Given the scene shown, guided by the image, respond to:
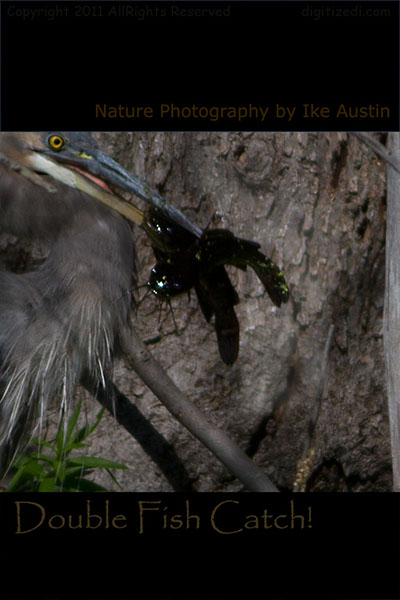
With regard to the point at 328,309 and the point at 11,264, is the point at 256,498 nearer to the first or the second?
the point at 328,309

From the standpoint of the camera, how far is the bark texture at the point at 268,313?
1.71 metres

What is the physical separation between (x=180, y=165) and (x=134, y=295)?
374mm

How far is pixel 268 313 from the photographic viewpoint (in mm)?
1710

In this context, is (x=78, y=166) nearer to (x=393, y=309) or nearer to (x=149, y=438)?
(x=149, y=438)

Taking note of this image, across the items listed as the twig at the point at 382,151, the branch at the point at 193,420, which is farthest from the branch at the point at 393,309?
the branch at the point at 193,420

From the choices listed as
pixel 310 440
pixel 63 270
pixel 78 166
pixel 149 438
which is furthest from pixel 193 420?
pixel 78 166

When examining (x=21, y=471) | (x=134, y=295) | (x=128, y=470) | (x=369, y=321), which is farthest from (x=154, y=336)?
(x=369, y=321)

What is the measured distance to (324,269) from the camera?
1.73m

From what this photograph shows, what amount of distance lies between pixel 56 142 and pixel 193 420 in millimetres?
791

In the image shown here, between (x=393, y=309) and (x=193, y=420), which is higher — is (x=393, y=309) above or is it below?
above

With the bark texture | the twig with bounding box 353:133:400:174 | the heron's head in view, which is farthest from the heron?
the twig with bounding box 353:133:400:174

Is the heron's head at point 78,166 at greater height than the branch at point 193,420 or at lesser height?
greater

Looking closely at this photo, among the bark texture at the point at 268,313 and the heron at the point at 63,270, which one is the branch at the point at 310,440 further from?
the heron at the point at 63,270

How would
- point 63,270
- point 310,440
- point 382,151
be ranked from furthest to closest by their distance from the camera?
1. point 310,440
2. point 63,270
3. point 382,151
